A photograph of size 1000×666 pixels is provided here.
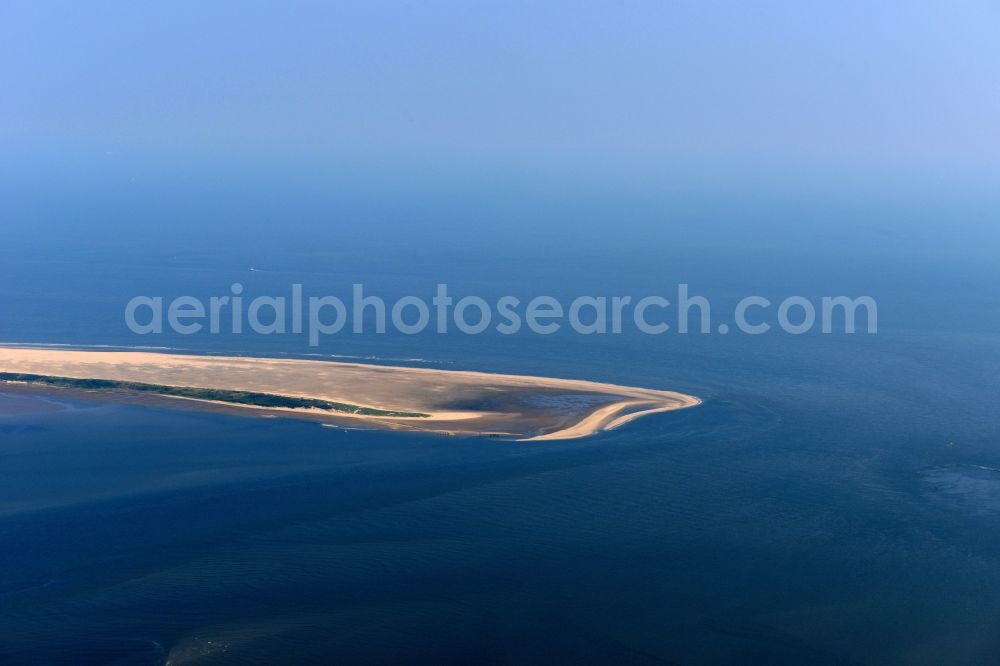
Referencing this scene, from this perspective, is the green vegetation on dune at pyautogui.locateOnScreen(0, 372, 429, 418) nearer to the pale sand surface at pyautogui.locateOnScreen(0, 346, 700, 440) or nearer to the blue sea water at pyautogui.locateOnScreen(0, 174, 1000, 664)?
the pale sand surface at pyautogui.locateOnScreen(0, 346, 700, 440)

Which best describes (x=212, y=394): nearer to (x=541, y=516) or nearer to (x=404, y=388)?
(x=404, y=388)

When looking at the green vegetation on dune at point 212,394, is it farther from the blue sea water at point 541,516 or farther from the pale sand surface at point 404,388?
the blue sea water at point 541,516

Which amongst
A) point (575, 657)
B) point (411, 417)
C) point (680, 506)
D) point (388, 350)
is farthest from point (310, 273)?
point (575, 657)

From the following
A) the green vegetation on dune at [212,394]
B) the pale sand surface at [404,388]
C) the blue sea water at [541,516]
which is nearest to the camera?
the blue sea water at [541,516]

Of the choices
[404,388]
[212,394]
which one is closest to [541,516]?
[404,388]

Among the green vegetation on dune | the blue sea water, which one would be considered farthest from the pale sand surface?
the blue sea water

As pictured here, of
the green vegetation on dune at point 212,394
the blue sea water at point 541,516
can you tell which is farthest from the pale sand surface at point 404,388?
the blue sea water at point 541,516
